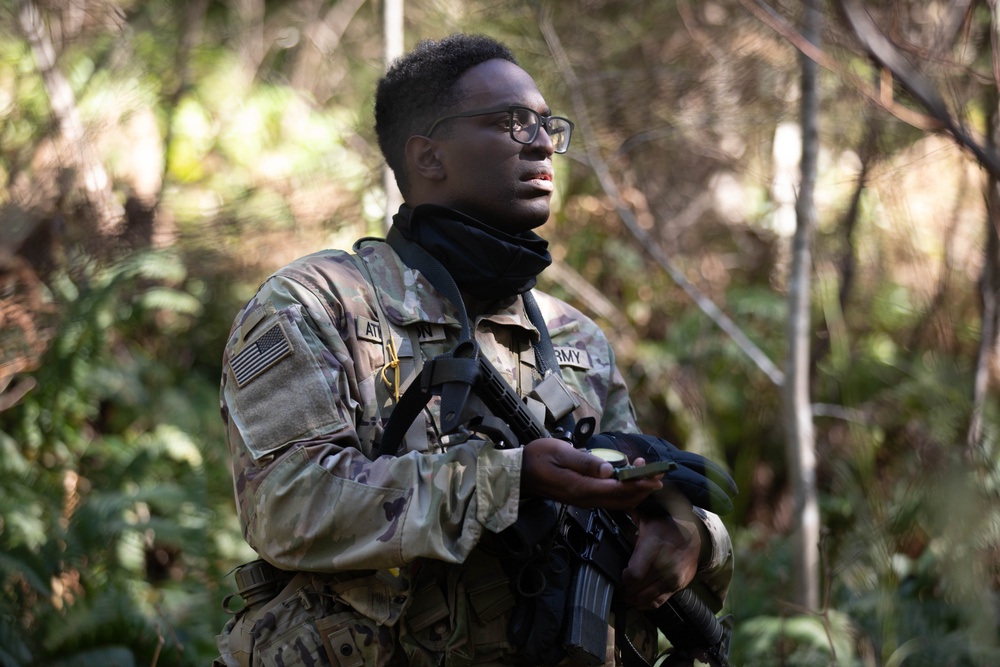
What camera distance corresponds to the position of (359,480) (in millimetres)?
2027

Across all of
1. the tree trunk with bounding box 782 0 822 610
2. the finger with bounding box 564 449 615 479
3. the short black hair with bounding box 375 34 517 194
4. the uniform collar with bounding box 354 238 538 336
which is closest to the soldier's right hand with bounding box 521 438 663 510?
the finger with bounding box 564 449 615 479

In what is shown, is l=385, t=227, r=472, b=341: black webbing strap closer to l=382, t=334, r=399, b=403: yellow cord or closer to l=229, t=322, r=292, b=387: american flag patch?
l=382, t=334, r=399, b=403: yellow cord

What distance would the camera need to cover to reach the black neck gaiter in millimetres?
2439

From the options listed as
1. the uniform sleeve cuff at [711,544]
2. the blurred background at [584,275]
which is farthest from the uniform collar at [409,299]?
the blurred background at [584,275]

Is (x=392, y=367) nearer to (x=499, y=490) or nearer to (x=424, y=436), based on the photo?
(x=424, y=436)

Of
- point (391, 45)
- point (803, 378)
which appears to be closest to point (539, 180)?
point (391, 45)

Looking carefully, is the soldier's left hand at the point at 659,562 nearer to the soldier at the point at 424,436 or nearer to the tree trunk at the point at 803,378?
the soldier at the point at 424,436

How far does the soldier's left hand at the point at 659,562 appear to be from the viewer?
224 centimetres

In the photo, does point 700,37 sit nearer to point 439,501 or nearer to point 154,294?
point 154,294

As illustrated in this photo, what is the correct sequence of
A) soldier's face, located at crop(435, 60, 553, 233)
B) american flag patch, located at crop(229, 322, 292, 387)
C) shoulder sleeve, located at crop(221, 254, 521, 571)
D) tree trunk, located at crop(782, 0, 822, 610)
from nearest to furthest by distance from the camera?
shoulder sleeve, located at crop(221, 254, 521, 571), american flag patch, located at crop(229, 322, 292, 387), soldier's face, located at crop(435, 60, 553, 233), tree trunk, located at crop(782, 0, 822, 610)

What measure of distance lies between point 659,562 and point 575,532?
0.69 ft

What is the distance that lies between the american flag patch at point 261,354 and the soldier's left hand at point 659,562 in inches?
36.2

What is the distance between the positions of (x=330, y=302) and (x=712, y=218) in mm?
5998

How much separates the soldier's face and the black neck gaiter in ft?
0.28
